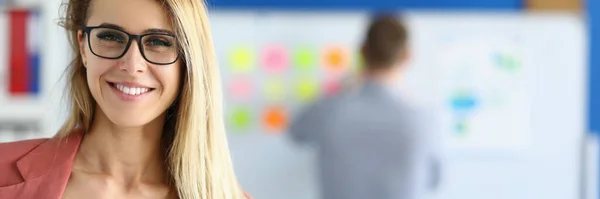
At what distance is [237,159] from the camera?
3133 mm

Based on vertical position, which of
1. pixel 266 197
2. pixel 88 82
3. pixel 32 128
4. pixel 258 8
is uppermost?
pixel 258 8

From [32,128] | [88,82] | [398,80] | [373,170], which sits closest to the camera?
[88,82]

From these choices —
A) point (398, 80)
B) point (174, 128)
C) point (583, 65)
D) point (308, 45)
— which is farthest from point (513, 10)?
point (174, 128)

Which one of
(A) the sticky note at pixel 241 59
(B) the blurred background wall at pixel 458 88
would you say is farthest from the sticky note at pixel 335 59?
(A) the sticky note at pixel 241 59

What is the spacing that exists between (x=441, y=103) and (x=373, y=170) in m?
0.48

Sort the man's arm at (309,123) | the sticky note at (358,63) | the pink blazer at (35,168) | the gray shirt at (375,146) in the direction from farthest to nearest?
the sticky note at (358,63) < the man's arm at (309,123) < the gray shirt at (375,146) < the pink blazer at (35,168)

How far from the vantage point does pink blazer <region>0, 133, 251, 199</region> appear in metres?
1.23

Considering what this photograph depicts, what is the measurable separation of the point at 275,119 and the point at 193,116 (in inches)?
71.8

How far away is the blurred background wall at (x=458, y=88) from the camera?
3107mm

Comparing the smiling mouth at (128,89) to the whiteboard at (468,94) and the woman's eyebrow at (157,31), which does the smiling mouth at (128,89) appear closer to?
the woman's eyebrow at (157,31)

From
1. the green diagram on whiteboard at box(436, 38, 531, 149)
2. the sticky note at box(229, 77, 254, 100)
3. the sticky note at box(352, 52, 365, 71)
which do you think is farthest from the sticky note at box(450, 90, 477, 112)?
the sticky note at box(229, 77, 254, 100)

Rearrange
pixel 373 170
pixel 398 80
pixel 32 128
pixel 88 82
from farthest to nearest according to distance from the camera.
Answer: pixel 398 80 < pixel 373 170 < pixel 32 128 < pixel 88 82

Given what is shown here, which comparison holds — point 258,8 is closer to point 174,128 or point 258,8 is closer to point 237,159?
point 237,159

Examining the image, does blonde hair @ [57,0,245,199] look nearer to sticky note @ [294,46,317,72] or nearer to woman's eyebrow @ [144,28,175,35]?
woman's eyebrow @ [144,28,175,35]
